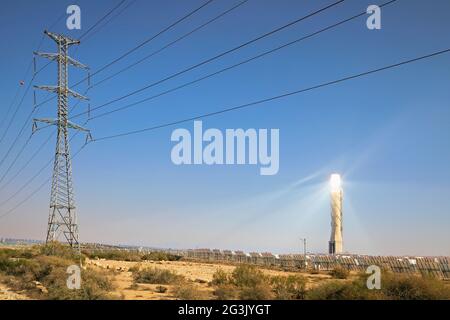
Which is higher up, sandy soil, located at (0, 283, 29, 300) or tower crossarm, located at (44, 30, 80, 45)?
tower crossarm, located at (44, 30, 80, 45)

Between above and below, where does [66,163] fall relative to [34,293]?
above

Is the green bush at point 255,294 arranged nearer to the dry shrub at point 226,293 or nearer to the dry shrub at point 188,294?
the dry shrub at point 226,293

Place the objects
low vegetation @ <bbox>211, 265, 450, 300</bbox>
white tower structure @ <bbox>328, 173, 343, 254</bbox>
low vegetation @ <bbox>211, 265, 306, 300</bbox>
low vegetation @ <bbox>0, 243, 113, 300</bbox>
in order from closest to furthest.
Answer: low vegetation @ <bbox>211, 265, 450, 300</bbox>, low vegetation @ <bbox>0, 243, 113, 300</bbox>, low vegetation @ <bbox>211, 265, 306, 300</bbox>, white tower structure @ <bbox>328, 173, 343, 254</bbox>

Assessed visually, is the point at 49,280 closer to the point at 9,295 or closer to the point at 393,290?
the point at 9,295

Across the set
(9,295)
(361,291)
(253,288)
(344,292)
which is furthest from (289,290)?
(9,295)

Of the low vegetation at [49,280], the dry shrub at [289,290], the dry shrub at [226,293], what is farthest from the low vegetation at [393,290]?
the low vegetation at [49,280]

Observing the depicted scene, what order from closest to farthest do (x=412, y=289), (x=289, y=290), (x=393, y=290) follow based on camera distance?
(x=412, y=289), (x=393, y=290), (x=289, y=290)

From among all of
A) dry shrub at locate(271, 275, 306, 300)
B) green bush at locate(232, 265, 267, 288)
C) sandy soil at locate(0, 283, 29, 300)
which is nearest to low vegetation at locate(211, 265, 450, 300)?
dry shrub at locate(271, 275, 306, 300)

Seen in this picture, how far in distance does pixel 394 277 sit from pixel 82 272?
1627cm

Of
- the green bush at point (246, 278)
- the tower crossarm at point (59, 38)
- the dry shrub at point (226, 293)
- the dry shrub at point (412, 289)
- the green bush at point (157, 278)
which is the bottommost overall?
the green bush at point (157, 278)

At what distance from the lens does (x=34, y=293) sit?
1008 inches

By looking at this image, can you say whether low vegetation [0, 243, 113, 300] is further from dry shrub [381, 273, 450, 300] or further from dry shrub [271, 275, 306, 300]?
dry shrub [381, 273, 450, 300]
